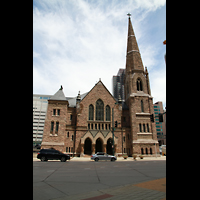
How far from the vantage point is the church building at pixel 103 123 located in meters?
31.5

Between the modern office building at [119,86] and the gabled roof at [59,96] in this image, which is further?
the modern office building at [119,86]

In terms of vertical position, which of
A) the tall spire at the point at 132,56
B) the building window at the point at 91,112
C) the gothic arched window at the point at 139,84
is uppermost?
the tall spire at the point at 132,56

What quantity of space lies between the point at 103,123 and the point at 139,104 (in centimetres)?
975

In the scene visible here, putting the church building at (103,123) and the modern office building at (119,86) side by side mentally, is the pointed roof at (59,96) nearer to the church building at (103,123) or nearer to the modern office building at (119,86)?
the church building at (103,123)

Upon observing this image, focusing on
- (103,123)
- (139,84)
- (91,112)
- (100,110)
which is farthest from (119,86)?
(103,123)

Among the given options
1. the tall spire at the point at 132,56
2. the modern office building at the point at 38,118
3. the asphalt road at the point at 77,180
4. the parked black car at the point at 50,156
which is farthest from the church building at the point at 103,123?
the modern office building at the point at 38,118

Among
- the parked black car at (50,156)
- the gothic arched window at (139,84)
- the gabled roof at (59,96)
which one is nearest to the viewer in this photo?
the parked black car at (50,156)

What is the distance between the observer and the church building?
31.5 m
